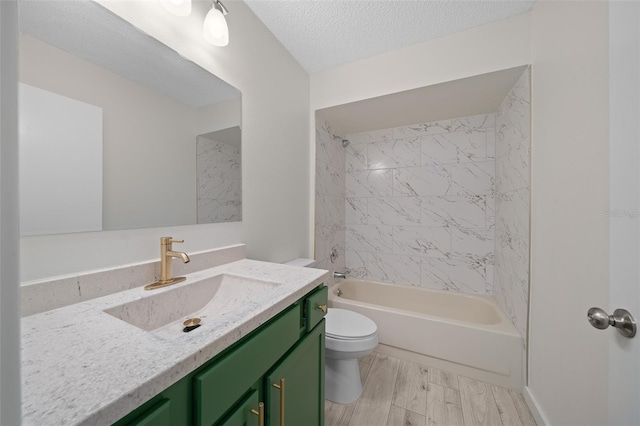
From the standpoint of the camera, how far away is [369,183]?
2.74 meters

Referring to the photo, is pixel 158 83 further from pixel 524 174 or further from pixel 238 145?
pixel 524 174

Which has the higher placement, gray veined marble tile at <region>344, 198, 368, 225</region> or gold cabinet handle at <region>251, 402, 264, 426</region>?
gray veined marble tile at <region>344, 198, 368, 225</region>

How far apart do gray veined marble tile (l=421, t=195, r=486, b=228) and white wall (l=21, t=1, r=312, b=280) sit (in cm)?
132

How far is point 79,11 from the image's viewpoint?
781 millimetres

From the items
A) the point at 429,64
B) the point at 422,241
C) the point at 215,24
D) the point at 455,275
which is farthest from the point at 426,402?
Answer: the point at 215,24

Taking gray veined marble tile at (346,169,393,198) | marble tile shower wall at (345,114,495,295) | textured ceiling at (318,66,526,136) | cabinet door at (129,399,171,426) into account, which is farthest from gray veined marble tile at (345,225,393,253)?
cabinet door at (129,399,171,426)

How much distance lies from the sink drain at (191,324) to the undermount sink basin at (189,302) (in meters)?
0.02

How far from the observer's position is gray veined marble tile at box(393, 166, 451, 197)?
7.88 feet

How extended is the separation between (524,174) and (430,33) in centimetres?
119

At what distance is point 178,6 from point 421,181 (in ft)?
7.69

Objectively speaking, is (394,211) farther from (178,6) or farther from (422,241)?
(178,6)

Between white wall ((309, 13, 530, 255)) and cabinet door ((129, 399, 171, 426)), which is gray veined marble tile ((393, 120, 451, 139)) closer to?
white wall ((309, 13, 530, 255))

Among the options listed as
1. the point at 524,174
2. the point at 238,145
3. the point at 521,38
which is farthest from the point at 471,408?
the point at 521,38

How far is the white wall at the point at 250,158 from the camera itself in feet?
2.63
